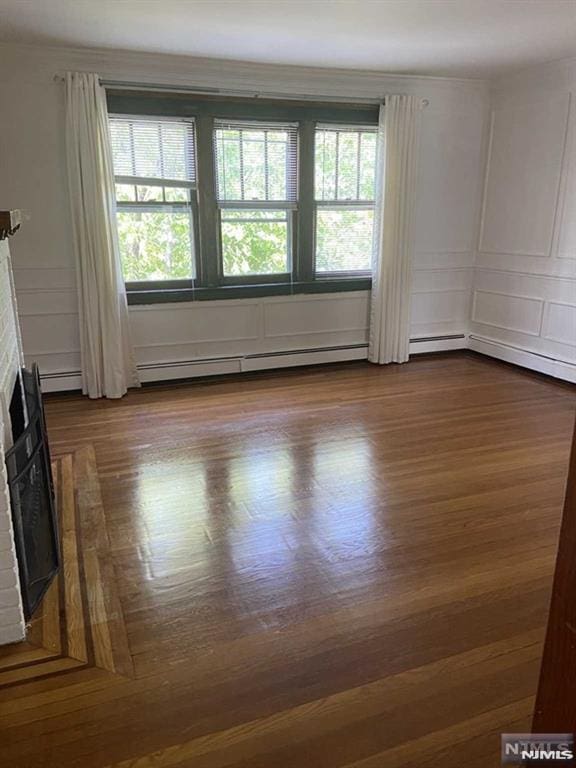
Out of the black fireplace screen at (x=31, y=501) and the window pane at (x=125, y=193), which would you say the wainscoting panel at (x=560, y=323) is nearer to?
the window pane at (x=125, y=193)

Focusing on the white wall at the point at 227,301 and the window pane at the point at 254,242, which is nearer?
the white wall at the point at 227,301

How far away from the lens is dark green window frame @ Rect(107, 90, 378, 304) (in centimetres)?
444

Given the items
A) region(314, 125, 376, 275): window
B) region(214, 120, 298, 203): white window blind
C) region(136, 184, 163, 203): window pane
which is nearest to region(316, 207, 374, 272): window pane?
region(314, 125, 376, 275): window

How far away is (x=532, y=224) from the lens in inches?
200

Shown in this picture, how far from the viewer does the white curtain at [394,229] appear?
5.00 m

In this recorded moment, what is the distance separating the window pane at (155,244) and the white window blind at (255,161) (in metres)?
0.46

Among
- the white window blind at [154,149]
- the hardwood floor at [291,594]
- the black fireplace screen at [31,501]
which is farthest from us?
the white window blind at [154,149]

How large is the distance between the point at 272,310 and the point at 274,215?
85 cm

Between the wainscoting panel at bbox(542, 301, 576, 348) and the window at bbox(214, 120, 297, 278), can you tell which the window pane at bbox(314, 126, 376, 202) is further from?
the wainscoting panel at bbox(542, 301, 576, 348)

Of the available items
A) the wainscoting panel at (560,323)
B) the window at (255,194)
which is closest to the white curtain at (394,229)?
the window at (255,194)

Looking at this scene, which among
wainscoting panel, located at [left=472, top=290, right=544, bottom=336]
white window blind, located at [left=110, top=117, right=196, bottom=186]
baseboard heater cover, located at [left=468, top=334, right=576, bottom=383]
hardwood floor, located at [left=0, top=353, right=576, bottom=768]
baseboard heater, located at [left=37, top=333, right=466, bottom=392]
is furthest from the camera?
wainscoting panel, located at [left=472, top=290, right=544, bottom=336]

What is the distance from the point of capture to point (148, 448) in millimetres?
3650

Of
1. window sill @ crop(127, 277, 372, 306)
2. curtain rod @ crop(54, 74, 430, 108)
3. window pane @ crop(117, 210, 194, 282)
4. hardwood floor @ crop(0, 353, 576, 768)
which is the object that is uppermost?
curtain rod @ crop(54, 74, 430, 108)

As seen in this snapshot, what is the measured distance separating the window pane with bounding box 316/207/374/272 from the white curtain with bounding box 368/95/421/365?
15 centimetres
